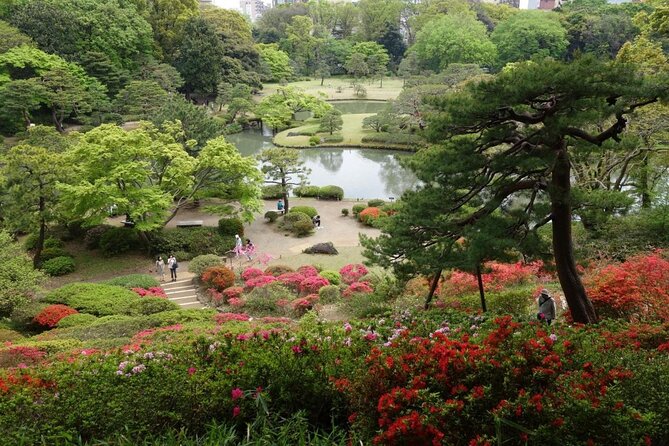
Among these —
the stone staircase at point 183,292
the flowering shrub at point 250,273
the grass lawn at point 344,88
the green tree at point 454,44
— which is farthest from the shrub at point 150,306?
the green tree at point 454,44

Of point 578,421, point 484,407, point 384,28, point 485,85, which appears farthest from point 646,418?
point 384,28

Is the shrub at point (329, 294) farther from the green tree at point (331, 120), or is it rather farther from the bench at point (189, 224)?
the green tree at point (331, 120)

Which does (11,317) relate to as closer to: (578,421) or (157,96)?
(578,421)

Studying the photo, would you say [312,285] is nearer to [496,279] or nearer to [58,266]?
[496,279]

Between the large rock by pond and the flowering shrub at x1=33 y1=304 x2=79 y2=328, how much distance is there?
750 cm

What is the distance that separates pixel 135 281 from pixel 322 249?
5.86m

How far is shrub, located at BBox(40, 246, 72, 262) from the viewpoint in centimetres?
1688

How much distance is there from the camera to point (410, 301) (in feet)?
37.8

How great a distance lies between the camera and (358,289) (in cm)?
1355

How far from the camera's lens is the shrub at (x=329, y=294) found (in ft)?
43.1

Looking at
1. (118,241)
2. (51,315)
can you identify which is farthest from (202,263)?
(51,315)

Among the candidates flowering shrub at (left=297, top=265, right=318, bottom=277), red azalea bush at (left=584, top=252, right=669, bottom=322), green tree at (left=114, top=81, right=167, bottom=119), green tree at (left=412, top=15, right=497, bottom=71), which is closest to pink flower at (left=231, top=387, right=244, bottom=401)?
red azalea bush at (left=584, top=252, right=669, bottom=322)

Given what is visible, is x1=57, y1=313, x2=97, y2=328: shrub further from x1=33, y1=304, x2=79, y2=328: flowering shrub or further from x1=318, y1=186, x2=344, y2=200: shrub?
x1=318, y1=186, x2=344, y2=200: shrub

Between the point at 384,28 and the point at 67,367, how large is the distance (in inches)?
2381
